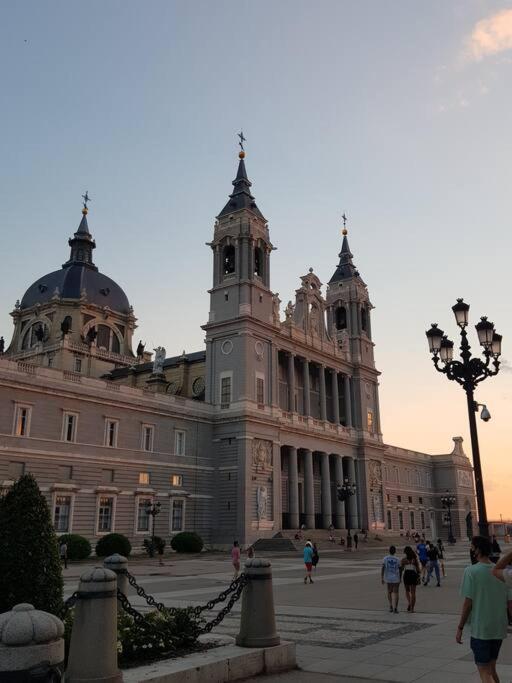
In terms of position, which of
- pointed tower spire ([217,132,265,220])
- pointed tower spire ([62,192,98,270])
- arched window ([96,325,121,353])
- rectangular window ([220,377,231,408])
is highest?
pointed tower spire ([62,192,98,270])

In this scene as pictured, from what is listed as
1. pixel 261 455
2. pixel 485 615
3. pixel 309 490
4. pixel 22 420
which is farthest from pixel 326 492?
pixel 485 615

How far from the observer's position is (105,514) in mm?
44531

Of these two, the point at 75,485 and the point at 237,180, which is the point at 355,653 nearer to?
the point at 75,485

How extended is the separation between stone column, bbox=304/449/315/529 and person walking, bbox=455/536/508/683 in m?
55.8

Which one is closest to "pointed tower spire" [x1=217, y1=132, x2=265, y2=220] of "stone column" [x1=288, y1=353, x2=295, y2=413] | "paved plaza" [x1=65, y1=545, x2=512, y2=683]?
"stone column" [x1=288, y1=353, x2=295, y2=413]

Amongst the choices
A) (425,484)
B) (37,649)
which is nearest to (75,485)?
(37,649)

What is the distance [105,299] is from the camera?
86.6 meters

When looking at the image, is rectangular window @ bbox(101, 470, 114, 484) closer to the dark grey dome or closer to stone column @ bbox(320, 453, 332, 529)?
stone column @ bbox(320, 453, 332, 529)

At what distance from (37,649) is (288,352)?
190 ft

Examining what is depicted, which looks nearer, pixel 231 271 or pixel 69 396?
pixel 69 396

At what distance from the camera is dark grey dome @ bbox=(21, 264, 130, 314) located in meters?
84.1

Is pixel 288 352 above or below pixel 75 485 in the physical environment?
above

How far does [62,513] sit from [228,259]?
95.0 ft

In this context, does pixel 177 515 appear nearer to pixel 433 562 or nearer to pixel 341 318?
pixel 433 562
